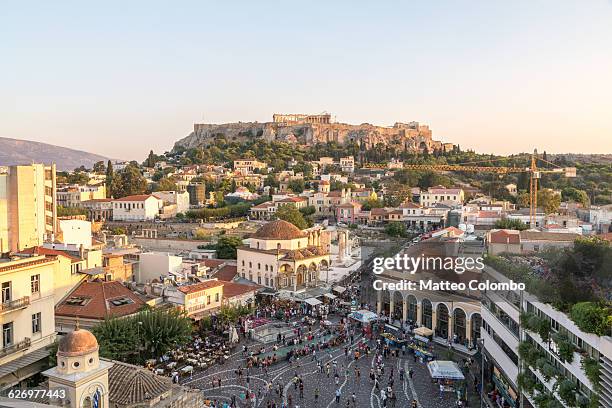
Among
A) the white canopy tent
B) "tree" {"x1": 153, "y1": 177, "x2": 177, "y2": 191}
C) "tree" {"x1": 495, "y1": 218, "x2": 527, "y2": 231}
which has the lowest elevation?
the white canopy tent

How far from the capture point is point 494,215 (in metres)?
52.0

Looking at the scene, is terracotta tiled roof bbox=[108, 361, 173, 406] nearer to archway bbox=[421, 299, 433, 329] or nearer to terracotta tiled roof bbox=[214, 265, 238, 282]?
archway bbox=[421, 299, 433, 329]

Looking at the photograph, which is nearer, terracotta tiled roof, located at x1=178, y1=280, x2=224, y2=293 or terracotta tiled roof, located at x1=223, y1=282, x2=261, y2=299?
terracotta tiled roof, located at x1=178, y1=280, x2=224, y2=293

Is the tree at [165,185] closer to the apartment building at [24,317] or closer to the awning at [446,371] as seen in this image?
the apartment building at [24,317]

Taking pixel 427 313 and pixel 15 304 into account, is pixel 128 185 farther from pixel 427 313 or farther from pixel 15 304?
pixel 15 304

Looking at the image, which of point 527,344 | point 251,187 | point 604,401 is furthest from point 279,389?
point 251,187

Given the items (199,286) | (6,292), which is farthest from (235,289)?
(6,292)

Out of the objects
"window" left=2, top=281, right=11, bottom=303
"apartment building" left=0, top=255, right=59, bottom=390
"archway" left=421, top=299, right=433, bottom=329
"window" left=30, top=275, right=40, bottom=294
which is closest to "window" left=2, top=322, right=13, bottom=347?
"apartment building" left=0, top=255, right=59, bottom=390

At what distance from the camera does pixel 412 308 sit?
88.8 ft

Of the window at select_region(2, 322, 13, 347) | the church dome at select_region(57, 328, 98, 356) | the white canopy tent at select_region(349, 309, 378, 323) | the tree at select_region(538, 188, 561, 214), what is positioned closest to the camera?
the church dome at select_region(57, 328, 98, 356)

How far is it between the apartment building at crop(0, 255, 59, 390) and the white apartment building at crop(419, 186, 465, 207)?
193ft

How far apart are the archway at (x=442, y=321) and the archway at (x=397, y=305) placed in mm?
2994

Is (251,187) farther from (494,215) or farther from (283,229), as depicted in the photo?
(283,229)

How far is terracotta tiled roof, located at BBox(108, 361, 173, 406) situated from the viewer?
12102 millimetres
